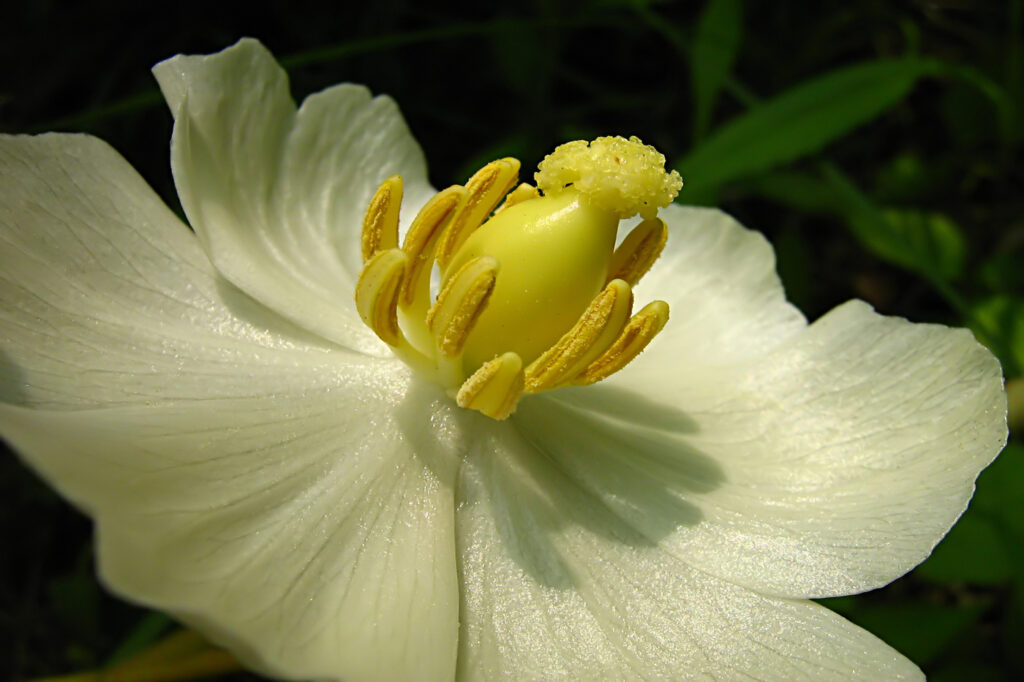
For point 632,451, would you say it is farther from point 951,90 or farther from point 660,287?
point 951,90

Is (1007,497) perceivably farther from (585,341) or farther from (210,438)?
(210,438)

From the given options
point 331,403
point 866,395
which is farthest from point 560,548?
point 866,395

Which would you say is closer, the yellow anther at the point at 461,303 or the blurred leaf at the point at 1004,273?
the yellow anther at the point at 461,303

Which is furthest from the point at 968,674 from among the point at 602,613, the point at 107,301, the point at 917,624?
the point at 107,301

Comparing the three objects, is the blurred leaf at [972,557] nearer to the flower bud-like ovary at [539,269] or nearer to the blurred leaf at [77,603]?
the flower bud-like ovary at [539,269]

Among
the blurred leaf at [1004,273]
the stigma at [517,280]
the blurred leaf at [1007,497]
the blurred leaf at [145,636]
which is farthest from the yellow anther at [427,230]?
the blurred leaf at [1004,273]

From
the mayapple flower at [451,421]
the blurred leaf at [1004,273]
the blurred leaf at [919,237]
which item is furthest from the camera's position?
the blurred leaf at [1004,273]

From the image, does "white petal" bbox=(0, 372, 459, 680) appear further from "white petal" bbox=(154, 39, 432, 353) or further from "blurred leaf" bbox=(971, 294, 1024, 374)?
"blurred leaf" bbox=(971, 294, 1024, 374)

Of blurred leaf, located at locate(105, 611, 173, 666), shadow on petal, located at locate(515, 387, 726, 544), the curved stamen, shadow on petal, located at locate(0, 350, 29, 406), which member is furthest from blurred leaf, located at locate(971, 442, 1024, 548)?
shadow on petal, located at locate(0, 350, 29, 406)
